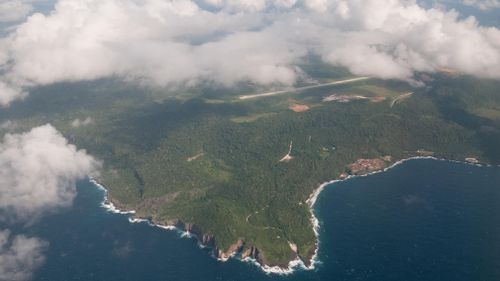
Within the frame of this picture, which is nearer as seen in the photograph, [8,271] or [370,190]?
[8,271]

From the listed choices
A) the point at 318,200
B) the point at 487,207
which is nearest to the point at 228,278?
the point at 318,200

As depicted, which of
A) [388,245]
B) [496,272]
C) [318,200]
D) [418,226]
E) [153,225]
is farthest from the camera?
[318,200]

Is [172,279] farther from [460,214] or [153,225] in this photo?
[460,214]

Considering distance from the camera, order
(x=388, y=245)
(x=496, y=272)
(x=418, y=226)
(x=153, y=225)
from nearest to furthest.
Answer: (x=496, y=272)
(x=388, y=245)
(x=418, y=226)
(x=153, y=225)

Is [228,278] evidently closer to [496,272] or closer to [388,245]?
[388,245]

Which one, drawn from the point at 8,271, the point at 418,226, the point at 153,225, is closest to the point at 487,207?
the point at 418,226

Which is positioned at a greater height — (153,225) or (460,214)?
(460,214)
